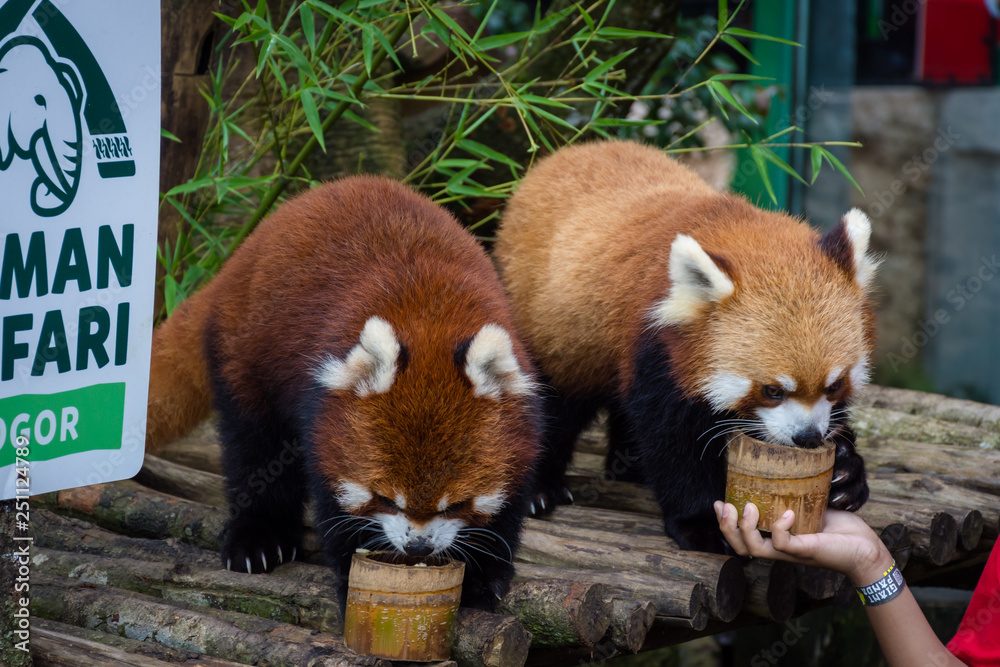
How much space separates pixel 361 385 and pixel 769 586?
127cm

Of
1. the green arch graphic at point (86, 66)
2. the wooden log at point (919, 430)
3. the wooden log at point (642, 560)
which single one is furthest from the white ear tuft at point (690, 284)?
the wooden log at point (919, 430)

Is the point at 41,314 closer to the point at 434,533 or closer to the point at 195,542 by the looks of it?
the point at 434,533

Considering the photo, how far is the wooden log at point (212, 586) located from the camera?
250 cm

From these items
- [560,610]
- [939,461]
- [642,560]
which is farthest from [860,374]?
[939,461]

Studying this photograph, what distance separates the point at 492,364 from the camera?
2.19m

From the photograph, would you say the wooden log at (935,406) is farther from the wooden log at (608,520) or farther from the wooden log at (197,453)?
the wooden log at (197,453)

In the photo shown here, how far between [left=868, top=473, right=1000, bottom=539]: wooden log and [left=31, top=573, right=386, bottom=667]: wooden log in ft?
6.47

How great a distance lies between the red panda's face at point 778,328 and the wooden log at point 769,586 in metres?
0.38

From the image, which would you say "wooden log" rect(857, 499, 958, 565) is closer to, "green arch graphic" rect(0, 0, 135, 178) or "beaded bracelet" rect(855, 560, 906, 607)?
"beaded bracelet" rect(855, 560, 906, 607)

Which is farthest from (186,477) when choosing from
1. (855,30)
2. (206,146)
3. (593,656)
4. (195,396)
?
(855,30)

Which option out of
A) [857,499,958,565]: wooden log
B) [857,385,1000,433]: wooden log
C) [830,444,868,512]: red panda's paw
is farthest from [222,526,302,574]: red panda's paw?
[857,385,1000,433]: wooden log

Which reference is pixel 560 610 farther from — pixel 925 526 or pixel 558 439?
pixel 925 526

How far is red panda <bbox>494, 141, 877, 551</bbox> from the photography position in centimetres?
251

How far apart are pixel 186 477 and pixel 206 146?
4.72ft
